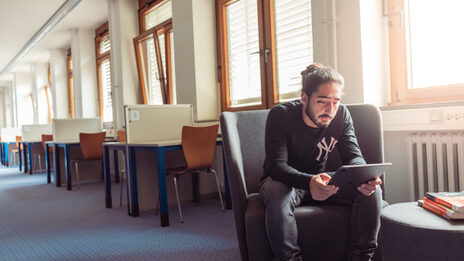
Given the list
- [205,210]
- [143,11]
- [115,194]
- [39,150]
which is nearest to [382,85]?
[205,210]

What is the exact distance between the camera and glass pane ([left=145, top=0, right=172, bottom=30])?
5.21 meters

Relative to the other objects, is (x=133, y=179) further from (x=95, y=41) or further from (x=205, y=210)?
(x=95, y=41)

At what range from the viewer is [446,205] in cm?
125

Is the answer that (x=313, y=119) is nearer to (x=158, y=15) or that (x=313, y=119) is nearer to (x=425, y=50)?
(x=425, y=50)

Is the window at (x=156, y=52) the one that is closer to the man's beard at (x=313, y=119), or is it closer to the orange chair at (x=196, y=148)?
the orange chair at (x=196, y=148)

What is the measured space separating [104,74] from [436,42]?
6.55 meters

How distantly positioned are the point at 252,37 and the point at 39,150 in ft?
16.9

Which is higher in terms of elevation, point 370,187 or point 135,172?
point 370,187

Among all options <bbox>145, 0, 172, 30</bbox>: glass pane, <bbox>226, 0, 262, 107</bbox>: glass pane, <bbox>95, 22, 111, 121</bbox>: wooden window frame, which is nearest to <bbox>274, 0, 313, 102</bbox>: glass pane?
<bbox>226, 0, 262, 107</bbox>: glass pane

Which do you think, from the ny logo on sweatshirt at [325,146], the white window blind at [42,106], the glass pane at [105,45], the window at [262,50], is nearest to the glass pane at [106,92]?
the glass pane at [105,45]

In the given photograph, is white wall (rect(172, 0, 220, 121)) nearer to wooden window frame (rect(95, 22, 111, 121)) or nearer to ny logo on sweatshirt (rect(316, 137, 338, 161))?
ny logo on sweatshirt (rect(316, 137, 338, 161))

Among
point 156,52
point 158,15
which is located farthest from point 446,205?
point 158,15

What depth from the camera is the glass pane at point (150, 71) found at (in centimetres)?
558

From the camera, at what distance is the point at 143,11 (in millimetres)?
5738
